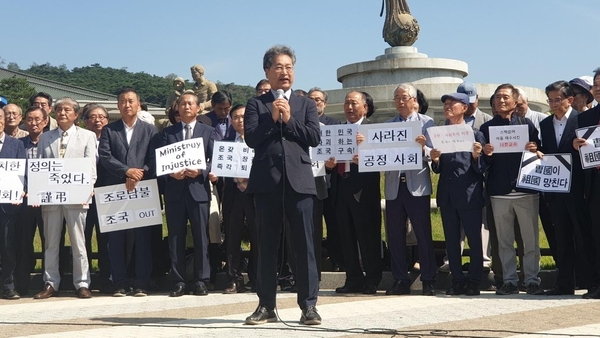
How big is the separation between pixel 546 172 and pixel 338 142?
2438 mm

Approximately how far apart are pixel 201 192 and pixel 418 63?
16219 millimetres

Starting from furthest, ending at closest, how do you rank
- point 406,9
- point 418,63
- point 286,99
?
point 406,9, point 418,63, point 286,99

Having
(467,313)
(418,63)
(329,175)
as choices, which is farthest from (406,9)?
(467,313)

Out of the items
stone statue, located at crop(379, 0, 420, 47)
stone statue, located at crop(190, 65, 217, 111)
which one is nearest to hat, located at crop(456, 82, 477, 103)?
stone statue, located at crop(190, 65, 217, 111)

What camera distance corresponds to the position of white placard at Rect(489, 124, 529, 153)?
31.6 feet

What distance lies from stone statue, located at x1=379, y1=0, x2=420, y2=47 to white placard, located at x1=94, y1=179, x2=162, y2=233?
1752 cm

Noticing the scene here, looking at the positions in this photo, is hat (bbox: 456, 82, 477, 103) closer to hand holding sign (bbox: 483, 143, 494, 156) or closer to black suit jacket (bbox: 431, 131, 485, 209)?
black suit jacket (bbox: 431, 131, 485, 209)

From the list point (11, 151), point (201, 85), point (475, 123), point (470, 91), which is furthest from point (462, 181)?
point (201, 85)

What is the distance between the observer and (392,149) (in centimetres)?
993

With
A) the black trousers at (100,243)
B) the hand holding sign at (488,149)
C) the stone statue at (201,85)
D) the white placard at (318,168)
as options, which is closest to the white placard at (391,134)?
the white placard at (318,168)

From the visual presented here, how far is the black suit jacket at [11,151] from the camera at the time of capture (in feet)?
35.2

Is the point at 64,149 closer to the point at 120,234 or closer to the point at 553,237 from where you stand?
the point at 120,234

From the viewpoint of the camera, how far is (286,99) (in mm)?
7363

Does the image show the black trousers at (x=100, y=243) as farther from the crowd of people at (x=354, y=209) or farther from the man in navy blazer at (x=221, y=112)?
the man in navy blazer at (x=221, y=112)
